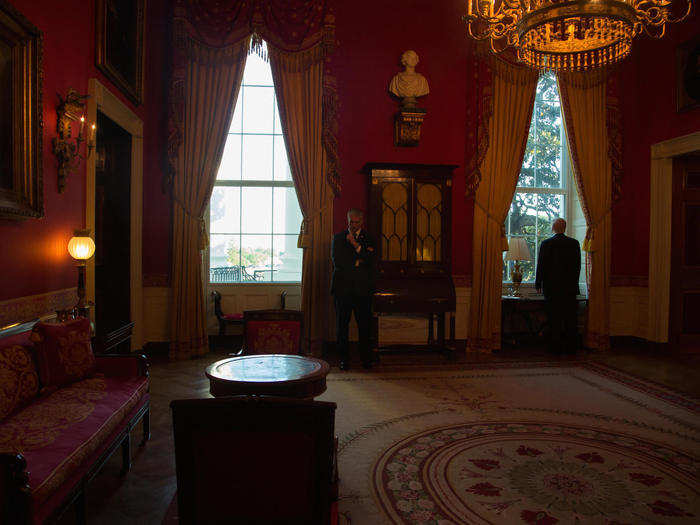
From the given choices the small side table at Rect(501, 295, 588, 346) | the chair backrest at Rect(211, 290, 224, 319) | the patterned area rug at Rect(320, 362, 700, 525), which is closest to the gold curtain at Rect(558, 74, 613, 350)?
the small side table at Rect(501, 295, 588, 346)

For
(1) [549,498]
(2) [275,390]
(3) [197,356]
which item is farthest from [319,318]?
(1) [549,498]

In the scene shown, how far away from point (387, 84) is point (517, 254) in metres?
2.64

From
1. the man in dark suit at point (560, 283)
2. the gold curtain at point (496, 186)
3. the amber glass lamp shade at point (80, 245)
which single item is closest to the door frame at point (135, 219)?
the amber glass lamp shade at point (80, 245)

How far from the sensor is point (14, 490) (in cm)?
144

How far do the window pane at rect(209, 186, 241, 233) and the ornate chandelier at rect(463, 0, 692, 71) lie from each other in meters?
3.50

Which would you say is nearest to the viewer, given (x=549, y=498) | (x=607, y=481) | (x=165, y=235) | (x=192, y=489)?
(x=192, y=489)

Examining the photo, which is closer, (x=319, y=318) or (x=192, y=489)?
(x=192, y=489)

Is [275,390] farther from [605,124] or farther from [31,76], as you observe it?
[605,124]

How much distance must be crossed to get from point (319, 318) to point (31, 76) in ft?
11.9

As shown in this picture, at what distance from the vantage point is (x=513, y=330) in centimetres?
632

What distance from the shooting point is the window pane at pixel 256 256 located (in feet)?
19.4

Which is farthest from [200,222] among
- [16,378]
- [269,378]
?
[269,378]

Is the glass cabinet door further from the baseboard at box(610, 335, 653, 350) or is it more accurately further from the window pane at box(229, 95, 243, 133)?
the baseboard at box(610, 335, 653, 350)

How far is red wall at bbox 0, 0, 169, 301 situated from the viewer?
293cm
